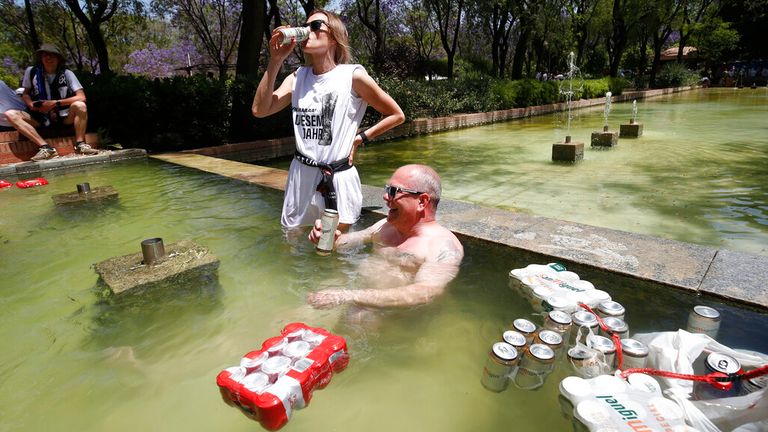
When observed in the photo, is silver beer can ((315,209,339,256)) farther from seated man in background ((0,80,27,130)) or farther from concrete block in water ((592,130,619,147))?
concrete block in water ((592,130,619,147))

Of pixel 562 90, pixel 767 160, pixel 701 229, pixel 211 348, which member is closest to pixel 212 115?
pixel 211 348

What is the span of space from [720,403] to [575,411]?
589 mm

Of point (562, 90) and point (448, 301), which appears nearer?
point (448, 301)

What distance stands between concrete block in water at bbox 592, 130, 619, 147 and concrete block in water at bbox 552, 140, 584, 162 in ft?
5.90

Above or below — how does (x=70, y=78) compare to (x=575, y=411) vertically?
A: above

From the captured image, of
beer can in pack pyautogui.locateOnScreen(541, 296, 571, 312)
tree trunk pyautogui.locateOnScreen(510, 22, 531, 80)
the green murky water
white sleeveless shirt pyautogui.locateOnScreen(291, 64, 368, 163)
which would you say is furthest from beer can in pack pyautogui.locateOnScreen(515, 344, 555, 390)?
tree trunk pyautogui.locateOnScreen(510, 22, 531, 80)

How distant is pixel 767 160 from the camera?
8.38 meters

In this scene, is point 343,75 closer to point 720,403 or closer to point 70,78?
point 720,403

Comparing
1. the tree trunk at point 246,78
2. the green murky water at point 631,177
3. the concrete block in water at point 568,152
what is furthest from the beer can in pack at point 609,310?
the tree trunk at point 246,78

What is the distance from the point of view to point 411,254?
314cm

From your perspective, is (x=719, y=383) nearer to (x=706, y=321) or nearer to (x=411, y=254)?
(x=706, y=321)

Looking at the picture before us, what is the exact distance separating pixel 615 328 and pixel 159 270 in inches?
118

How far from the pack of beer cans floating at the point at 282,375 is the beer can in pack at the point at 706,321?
6.13 feet

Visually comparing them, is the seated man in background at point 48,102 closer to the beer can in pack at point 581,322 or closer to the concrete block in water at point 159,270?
the concrete block in water at point 159,270
